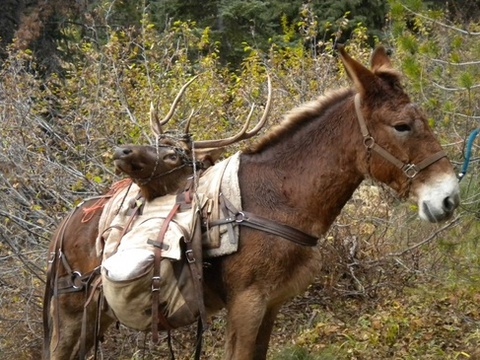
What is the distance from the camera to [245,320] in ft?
12.8

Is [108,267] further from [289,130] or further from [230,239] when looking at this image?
[289,130]

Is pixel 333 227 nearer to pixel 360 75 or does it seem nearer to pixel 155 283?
pixel 360 75

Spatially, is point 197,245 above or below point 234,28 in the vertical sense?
above

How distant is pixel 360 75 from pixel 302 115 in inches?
18.3

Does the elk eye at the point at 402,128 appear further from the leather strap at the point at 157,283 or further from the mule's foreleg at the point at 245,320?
the leather strap at the point at 157,283

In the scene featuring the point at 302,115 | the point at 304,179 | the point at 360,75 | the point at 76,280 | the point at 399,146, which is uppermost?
the point at 360,75

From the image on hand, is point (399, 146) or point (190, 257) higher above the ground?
point (399, 146)

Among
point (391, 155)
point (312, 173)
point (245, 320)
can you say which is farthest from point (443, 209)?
point (245, 320)

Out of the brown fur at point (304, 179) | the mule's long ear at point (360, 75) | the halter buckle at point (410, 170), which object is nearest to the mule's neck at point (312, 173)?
the brown fur at point (304, 179)

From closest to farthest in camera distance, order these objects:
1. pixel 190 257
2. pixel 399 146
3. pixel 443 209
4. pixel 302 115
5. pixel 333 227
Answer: pixel 443 209
pixel 399 146
pixel 190 257
pixel 302 115
pixel 333 227

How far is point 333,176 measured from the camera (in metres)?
4.05

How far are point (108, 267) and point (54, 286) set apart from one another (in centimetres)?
115

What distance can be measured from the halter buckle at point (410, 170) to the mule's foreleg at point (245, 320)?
42.2 inches

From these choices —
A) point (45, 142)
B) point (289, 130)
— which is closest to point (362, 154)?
point (289, 130)
